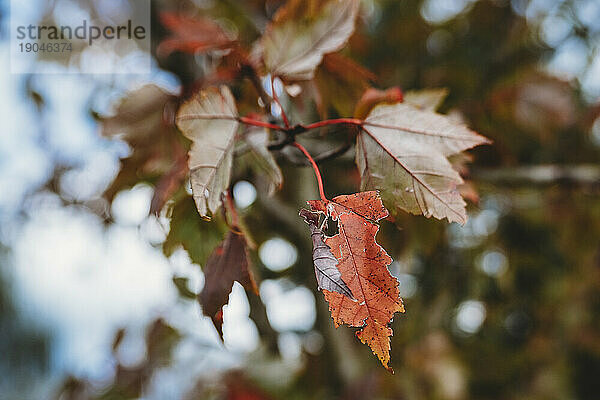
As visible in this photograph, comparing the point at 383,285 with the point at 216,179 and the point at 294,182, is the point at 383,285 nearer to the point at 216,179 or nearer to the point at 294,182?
the point at 216,179

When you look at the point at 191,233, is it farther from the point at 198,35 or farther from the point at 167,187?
the point at 198,35

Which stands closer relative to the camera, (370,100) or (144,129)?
(370,100)

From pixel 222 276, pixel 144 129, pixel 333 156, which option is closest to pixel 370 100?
pixel 333 156

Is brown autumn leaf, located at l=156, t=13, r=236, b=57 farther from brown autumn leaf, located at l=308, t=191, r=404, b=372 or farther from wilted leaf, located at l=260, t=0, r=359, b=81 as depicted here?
brown autumn leaf, located at l=308, t=191, r=404, b=372

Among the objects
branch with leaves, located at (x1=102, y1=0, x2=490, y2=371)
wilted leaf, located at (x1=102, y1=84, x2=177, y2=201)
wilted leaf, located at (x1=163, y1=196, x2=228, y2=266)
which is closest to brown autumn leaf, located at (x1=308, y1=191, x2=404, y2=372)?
branch with leaves, located at (x1=102, y1=0, x2=490, y2=371)

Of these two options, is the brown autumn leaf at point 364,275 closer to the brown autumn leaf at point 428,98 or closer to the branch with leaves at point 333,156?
the branch with leaves at point 333,156

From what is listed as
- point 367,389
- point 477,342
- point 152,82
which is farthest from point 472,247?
point 152,82

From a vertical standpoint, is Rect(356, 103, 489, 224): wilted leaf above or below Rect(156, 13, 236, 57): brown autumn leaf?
above
